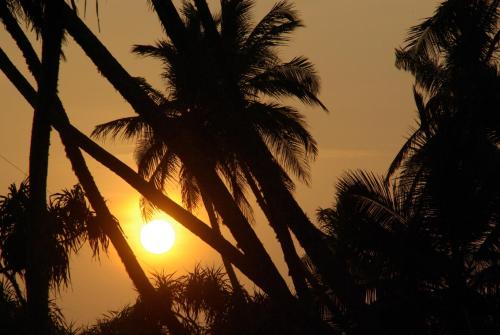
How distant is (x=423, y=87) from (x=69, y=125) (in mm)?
15590

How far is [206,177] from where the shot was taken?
289 inches

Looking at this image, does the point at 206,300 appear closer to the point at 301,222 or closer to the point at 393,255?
the point at 393,255

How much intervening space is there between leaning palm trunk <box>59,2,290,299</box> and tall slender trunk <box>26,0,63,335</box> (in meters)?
0.43

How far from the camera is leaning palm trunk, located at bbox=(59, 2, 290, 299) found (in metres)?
7.19

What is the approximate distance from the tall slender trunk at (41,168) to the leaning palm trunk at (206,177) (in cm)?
43

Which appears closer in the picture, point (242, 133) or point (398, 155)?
point (242, 133)

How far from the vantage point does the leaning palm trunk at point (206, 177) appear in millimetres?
7188

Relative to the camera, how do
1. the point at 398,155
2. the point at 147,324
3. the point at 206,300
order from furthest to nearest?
the point at 398,155, the point at 206,300, the point at 147,324

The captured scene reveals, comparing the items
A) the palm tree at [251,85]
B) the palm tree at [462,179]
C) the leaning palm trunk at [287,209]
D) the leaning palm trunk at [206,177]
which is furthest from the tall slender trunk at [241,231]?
the palm tree at [251,85]

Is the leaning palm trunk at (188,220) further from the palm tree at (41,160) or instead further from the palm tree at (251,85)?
the palm tree at (251,85)

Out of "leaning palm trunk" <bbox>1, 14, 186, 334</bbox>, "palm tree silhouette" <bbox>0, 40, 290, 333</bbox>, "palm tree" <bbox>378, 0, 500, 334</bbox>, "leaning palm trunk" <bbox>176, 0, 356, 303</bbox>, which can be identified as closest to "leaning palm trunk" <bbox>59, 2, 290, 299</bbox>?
"palm tree silhouette" <bbox>0, 40, 290, 333</bbox>

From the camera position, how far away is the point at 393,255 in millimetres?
10070

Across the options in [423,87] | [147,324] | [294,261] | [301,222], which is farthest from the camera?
[423,87]

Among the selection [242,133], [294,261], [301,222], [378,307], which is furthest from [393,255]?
[242,133]
